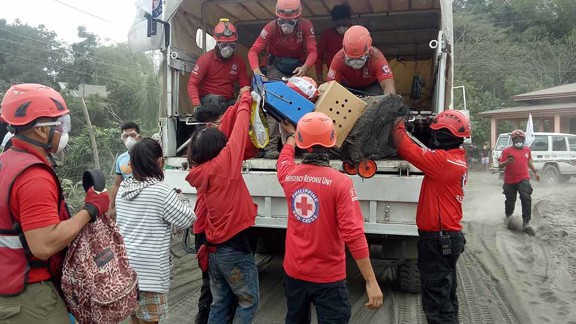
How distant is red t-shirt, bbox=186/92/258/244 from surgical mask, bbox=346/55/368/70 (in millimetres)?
1967

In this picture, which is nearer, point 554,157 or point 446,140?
point 446,140

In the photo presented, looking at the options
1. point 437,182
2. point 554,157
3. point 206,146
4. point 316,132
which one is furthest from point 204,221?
point 554,157

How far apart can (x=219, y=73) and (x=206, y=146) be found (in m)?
2.90

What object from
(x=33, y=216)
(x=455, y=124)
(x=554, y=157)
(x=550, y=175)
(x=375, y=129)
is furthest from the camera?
(x=550, y=175)

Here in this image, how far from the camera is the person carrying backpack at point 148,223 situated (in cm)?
309

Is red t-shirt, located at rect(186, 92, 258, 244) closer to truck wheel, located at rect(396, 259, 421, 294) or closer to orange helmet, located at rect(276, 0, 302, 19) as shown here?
truck wheel, located at rect(396, 259, 421, 294)

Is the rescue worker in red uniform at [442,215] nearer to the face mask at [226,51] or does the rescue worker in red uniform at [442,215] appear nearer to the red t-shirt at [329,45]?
the face mask at [226,51]

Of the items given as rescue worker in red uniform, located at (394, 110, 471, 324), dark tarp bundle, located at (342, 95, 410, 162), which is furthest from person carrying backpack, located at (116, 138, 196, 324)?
rescue worker in red uniform, located at (394, 110, 471, 324)

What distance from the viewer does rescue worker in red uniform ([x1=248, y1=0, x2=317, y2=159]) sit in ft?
17.8

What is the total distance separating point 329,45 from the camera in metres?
6.60

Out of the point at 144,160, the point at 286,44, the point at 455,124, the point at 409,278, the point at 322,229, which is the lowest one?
the point at 409,278

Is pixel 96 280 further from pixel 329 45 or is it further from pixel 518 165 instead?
pixel 518 165

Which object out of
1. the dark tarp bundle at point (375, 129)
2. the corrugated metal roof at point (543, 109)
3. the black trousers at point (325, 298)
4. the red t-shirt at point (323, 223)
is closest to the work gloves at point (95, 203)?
the red t-shirt at point (323, 223)

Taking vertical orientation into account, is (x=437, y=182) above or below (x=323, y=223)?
above
